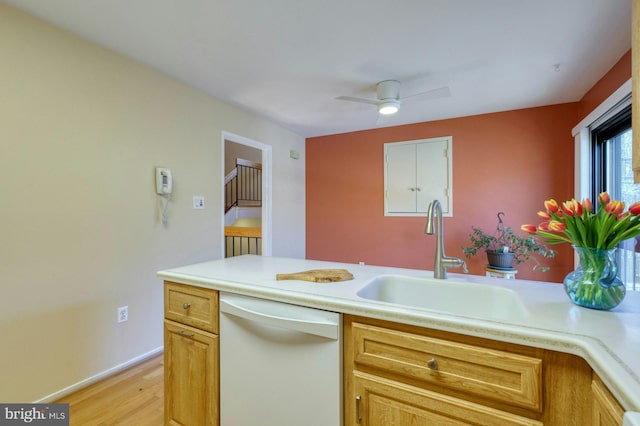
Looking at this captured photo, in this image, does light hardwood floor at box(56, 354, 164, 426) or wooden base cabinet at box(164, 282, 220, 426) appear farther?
light hardwood floor at box(56, 354, 164, 426)

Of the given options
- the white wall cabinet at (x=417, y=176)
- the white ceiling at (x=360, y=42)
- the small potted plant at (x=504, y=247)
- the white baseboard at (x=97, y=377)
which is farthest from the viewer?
the white wall cabinet at (x=417, y=176)

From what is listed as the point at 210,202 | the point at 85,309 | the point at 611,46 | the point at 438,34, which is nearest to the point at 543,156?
the point at 611,46

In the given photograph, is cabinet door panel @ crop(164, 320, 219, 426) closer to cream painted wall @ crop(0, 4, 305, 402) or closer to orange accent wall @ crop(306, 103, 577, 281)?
cream painted wall @ crop(0, 4, 305, 402)

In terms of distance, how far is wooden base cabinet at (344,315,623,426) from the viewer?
0.72 metres

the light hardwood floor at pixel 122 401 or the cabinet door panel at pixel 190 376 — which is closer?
the cabinet door panel at pixel 190 376

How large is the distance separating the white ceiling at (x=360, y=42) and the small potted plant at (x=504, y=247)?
1502mm

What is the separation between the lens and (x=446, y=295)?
1302mm

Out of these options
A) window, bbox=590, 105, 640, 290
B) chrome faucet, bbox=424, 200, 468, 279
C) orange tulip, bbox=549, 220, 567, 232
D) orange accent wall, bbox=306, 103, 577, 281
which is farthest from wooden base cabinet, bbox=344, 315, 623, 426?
orange accent wall, bbox=306, 103, 577, 281

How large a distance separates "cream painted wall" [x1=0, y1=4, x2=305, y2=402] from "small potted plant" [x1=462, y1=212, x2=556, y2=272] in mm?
3079

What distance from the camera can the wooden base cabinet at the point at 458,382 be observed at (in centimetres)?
72

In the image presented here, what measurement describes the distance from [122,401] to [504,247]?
142 inches
